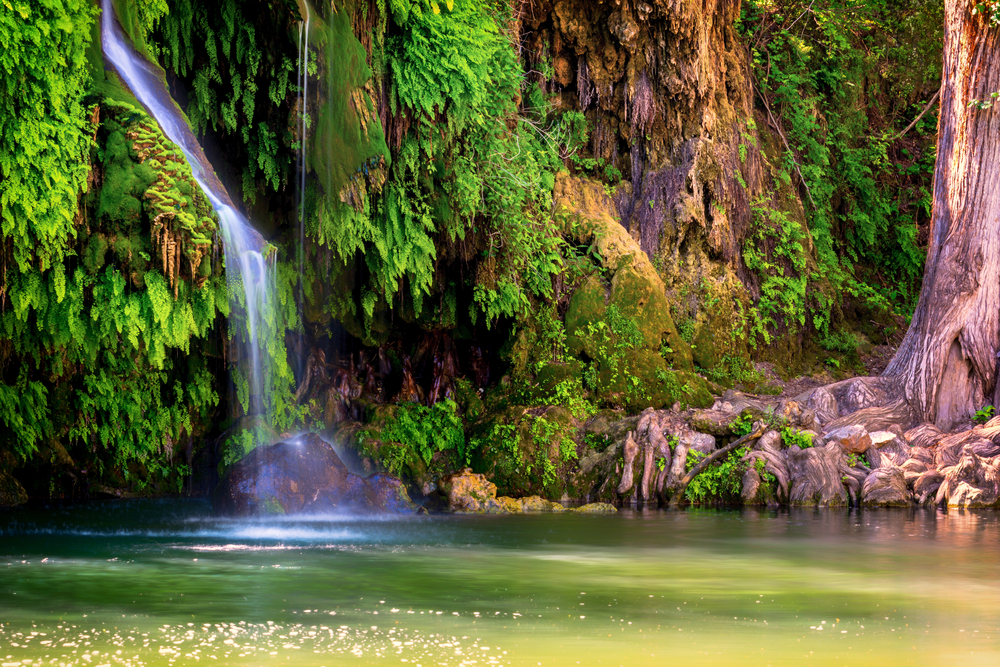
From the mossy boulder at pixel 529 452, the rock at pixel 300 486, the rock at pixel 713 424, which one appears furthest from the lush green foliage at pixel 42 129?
the rock at pixel 713 424

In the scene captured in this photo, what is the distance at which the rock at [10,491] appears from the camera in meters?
15.9

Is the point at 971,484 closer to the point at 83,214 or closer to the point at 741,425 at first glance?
the point at 741,425

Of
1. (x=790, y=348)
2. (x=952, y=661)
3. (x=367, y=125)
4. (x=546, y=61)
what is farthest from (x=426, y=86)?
(x=952, y=661)

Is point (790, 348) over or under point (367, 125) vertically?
under

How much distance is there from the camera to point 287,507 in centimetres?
1441

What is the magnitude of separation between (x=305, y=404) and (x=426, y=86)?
5.68 metres

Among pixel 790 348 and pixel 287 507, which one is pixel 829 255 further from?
pixel 287 507

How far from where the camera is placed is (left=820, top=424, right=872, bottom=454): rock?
17125 mm

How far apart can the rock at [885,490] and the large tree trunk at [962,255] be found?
9.93 feet

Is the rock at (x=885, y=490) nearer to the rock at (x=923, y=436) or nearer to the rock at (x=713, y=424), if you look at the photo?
the rock at (x=923, y=436)

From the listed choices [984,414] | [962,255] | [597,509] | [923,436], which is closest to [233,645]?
[597,509]

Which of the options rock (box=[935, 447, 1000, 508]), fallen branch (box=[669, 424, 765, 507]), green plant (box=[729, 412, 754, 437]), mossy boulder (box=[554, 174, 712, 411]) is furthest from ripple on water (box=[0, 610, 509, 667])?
mossy boulder (box=[554, 174, 712, 411])

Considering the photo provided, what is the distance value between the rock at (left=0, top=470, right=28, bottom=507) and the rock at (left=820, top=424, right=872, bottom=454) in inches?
464

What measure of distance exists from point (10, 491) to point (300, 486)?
4593 mm
